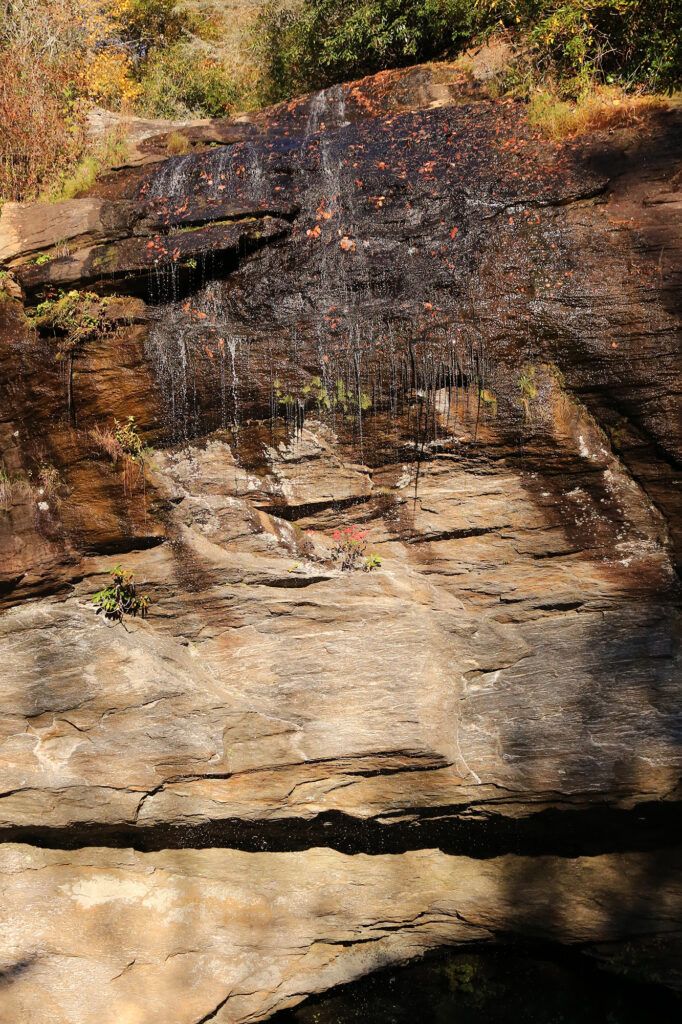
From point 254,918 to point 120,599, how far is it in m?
2.81

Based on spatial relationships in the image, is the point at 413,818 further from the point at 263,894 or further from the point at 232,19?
the point at 232,19

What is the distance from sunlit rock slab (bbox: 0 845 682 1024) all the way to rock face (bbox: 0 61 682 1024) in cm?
2

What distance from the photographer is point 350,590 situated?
5777 mm

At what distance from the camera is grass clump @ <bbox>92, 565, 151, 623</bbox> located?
5.91 metres

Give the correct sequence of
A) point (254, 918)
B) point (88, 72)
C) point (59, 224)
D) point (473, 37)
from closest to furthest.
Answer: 1. point (254, 918)
2. point (59, 224)
3. point (473, 37)
4. point (88, 72)

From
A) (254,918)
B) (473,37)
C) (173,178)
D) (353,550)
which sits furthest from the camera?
(473,37)

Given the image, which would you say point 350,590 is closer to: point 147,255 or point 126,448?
point 126,448

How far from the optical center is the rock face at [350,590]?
5402mm

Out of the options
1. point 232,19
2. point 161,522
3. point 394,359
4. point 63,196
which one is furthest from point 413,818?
point 232,19

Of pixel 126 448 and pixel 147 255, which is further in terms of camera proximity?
pixel 147 255

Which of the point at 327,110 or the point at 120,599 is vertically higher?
the point at 327,110

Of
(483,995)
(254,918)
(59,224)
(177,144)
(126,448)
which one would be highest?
(177,144)

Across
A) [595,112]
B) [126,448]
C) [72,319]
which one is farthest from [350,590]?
[595,112]

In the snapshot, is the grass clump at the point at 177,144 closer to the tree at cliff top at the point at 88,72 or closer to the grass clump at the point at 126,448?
the tree at cliff top at the point at 88,72
